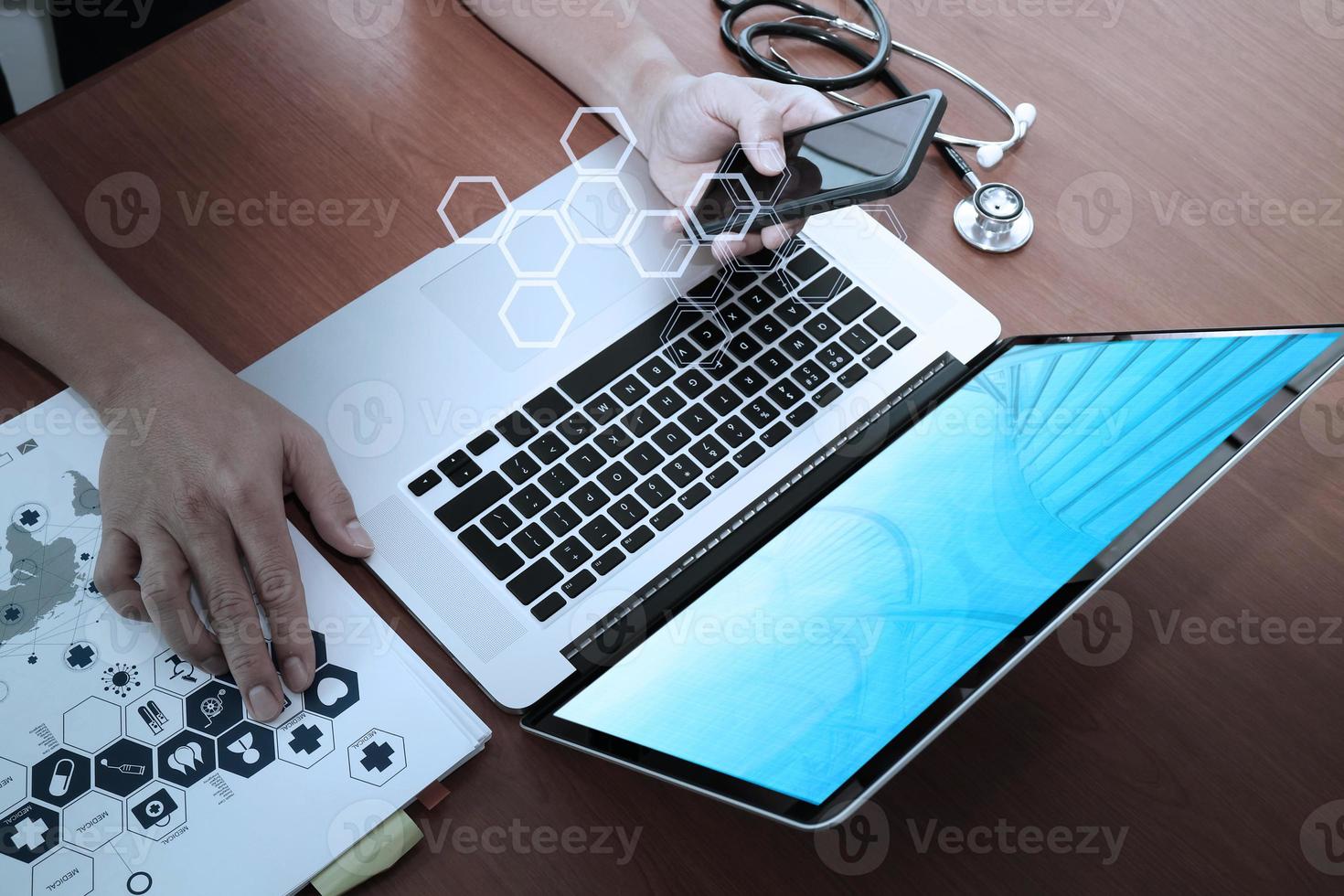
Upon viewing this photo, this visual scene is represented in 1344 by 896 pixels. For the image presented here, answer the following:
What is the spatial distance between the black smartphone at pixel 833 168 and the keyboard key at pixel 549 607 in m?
0.35

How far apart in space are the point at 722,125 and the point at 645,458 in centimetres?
31

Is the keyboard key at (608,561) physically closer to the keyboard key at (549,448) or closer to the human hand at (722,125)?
the keyboard key at (549,448)

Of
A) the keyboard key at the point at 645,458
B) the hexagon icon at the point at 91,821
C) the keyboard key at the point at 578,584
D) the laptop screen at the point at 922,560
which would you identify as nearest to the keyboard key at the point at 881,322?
the laptop screen at the point at 922,560

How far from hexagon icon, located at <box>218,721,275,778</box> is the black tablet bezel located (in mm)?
176

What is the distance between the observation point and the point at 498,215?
0.94m

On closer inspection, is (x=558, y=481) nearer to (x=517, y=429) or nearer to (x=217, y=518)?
(x=517, y=429)

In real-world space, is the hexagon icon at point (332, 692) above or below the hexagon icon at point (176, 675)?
below

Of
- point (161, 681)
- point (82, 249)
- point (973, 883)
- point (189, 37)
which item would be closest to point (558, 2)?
point (189, 37)

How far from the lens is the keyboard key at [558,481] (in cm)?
80

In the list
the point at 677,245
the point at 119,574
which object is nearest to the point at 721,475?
the point at 677,245

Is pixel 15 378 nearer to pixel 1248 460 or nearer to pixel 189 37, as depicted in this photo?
pixel 189 37

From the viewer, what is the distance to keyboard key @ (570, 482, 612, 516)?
2.61ft

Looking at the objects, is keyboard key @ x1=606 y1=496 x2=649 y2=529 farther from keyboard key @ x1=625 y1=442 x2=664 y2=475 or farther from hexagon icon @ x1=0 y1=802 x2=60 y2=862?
hexagon icon @ x1=0 y1=802 x2=60 y2=862

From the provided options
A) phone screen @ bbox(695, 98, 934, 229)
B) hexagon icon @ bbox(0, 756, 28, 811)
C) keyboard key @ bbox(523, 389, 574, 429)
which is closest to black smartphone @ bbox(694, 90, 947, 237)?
phone screen @ bbox(695, 98, 934, 229)
